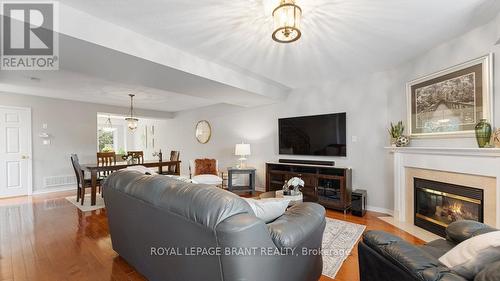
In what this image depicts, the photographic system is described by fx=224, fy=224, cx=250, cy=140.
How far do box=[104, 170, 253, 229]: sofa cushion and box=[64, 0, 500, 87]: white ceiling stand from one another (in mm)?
1582

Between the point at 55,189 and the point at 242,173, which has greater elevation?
the point at 242,173

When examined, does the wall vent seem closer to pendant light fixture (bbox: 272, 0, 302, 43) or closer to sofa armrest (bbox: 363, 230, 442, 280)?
pendant light fixture (bbox: 272, 0, 302, 43)

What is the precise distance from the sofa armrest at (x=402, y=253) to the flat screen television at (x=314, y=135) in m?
3.06

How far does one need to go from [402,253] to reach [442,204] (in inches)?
96.6

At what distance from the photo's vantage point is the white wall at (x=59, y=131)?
17.7 ft

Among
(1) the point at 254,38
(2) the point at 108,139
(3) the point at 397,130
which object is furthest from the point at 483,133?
(2) the point at 108,139

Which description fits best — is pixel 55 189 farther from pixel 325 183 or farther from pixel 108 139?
pixel 325 183

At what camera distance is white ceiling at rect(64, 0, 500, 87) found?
6.64ft

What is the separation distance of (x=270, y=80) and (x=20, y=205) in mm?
5403

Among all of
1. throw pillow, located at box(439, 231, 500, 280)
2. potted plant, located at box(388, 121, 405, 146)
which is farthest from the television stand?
throw pillow, located at box(439, 231, 500, 280)

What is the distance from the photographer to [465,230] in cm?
160

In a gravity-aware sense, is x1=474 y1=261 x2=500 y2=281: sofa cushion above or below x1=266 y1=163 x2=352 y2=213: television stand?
above

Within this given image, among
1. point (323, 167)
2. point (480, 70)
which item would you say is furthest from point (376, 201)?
point (480, 70)

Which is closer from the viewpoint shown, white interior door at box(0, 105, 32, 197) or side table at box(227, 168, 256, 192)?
white interior door at box(0, 105, 32, 197)
